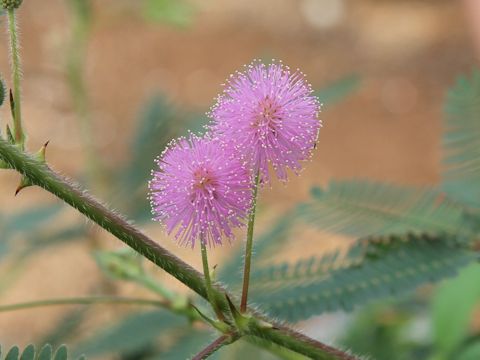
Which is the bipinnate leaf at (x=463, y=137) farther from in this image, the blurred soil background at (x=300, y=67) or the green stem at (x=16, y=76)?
the blurred soil background at (x=300, y=67)

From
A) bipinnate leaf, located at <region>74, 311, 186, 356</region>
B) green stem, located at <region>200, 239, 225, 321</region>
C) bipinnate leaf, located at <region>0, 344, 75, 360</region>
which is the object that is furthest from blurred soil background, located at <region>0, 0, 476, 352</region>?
green stem, located at <region>200, 239, 225, 321</region>

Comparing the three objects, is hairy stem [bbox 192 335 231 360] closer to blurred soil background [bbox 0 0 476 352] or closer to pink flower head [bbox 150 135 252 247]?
pink flower head [bbox 150 135 252 247]

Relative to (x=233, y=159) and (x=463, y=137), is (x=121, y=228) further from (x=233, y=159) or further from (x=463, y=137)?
(x=463, y=137)

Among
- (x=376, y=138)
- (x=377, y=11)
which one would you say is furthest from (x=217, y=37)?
(x=376, y=138)

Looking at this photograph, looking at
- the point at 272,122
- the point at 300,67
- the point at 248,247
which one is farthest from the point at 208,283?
the point at 300,67

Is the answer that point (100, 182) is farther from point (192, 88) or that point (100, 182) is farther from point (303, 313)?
point (192, 88)

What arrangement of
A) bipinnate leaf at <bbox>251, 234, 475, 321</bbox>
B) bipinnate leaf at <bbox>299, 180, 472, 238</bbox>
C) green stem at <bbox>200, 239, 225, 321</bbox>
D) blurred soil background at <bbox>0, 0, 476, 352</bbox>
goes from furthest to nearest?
blurred soil background at <bbox>0, 0, 476, 352</bbox> → bipinnate leaf at <bbox>299, 180, 472, 238</bbox> → bipinnate leaf at <bbox>251, 234, 475, 321</bbox> → green stem at <bbox>200, 239, 225, 321</bbox>
